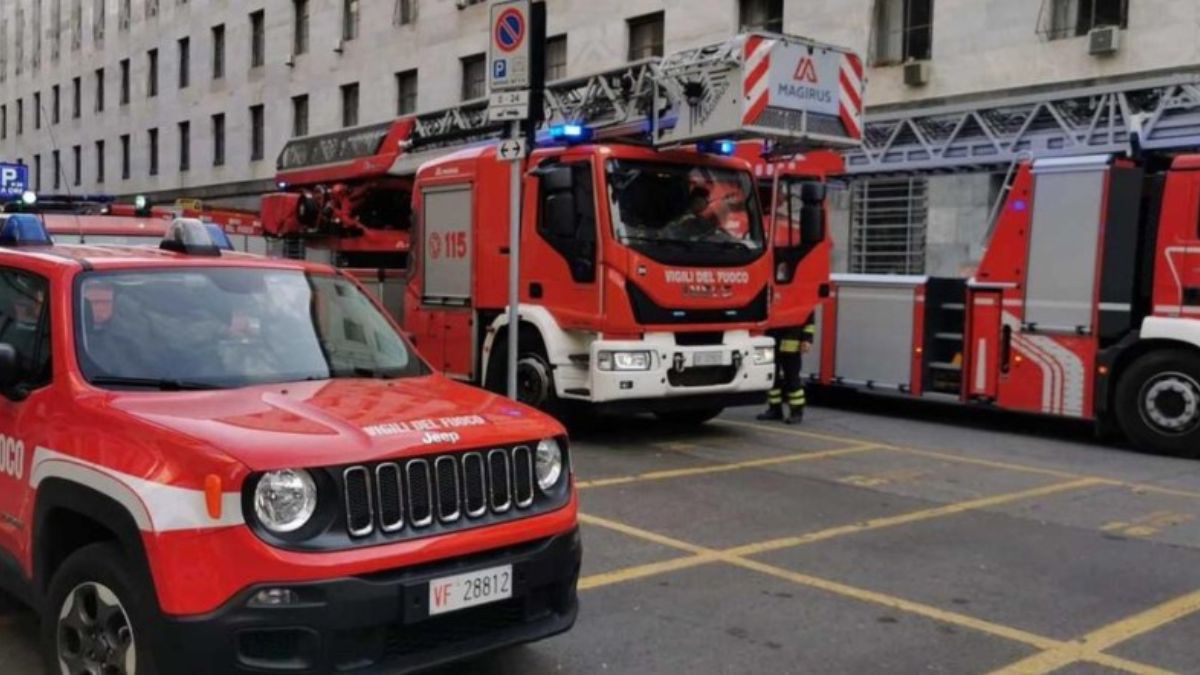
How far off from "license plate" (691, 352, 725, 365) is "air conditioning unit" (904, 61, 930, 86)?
10118 mm

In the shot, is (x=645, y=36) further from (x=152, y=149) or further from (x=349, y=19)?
(x=152, y=149)

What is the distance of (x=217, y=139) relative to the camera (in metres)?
38.6

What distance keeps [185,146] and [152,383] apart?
1564 inches

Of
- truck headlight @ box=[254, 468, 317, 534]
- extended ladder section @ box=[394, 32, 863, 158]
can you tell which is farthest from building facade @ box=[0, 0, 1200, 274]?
truck headlight @ box=[254, 468, 317, 534]

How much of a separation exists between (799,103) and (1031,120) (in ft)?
12.8

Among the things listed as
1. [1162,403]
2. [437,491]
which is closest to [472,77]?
[1162,403]

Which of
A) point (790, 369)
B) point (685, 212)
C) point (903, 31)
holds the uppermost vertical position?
point (903, 31)

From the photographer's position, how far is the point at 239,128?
3678 cm

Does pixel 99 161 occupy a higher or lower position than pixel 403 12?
lower

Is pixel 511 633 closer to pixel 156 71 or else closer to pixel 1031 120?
pixel 1031 120

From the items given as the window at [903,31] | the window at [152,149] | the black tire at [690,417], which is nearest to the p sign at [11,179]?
the black tire at [690,417]

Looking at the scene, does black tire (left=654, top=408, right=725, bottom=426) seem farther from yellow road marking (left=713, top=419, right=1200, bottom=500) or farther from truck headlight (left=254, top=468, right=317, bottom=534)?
truck headlight (left=254, top=468, right=317, bottom=534)

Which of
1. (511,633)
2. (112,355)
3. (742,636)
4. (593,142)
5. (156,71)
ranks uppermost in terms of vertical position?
(156,71)

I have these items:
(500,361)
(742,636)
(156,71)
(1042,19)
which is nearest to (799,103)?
(500,361)
